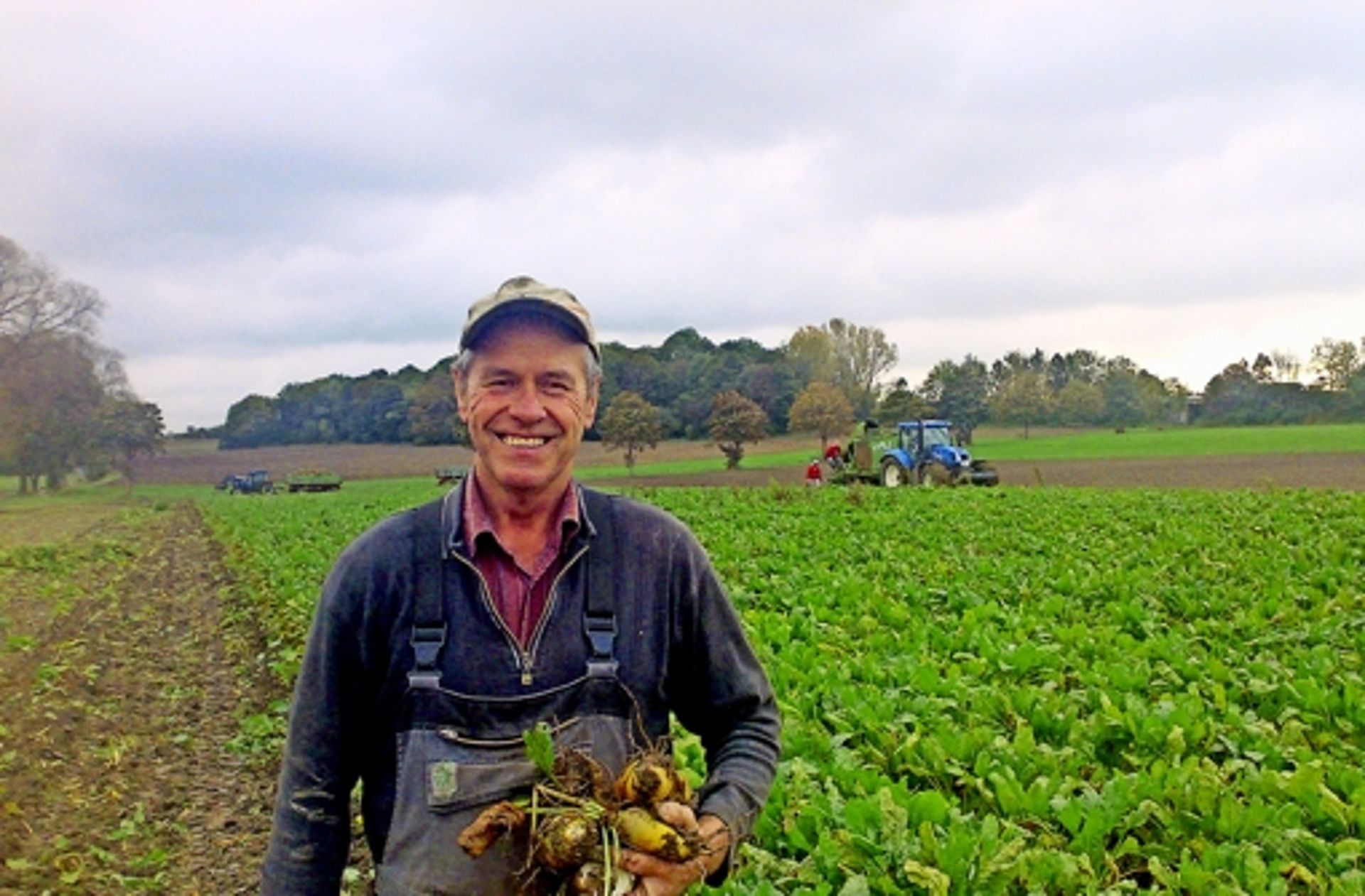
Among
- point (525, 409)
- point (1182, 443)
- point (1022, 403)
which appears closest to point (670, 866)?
point (525, 409)

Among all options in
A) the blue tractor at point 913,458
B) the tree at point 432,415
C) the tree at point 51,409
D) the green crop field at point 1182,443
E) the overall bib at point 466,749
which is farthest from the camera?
the tree at point 432,415

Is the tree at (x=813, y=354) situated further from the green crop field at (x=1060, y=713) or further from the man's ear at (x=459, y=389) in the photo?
the man's ear at (x=459, y=389)

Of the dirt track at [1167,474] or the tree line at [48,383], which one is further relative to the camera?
the tree line at [48,383]

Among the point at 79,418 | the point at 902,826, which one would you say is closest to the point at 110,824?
the point at 902,826

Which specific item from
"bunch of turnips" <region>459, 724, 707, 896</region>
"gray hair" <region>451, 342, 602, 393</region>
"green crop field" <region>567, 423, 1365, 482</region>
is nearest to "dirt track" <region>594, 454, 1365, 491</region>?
"green crop field" <region>567, 423, 1365, 482</region>

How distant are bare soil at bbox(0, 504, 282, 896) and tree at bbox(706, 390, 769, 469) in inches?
1842

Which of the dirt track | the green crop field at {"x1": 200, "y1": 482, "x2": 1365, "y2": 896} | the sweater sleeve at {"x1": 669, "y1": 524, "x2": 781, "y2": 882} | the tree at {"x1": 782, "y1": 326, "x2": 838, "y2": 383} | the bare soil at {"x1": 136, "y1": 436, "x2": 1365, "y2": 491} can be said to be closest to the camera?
the sweater sleeve at {"x1": 669, "y1": 524, "x2": 781, "y2": 882}

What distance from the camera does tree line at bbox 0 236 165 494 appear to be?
47.4 m

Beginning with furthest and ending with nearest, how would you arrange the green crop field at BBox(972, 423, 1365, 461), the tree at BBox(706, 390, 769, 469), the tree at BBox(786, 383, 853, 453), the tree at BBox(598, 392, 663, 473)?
the tree at BBox(786, 383, 853, 453)
the tree at BBox(598, 392, 663, 473)
the tree at BBox(706, 390, 769, 469)
the green crop field at BBox(972, 423, 1365, 461)

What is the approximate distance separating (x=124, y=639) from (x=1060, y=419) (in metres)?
84.2

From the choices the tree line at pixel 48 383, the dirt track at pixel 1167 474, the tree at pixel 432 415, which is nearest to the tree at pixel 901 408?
the dirt track at pixel 1167 474

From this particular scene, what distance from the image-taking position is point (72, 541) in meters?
24.7

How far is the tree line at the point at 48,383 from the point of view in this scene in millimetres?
47406

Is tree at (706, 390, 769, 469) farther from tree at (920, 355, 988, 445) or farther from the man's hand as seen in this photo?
the man's hand
